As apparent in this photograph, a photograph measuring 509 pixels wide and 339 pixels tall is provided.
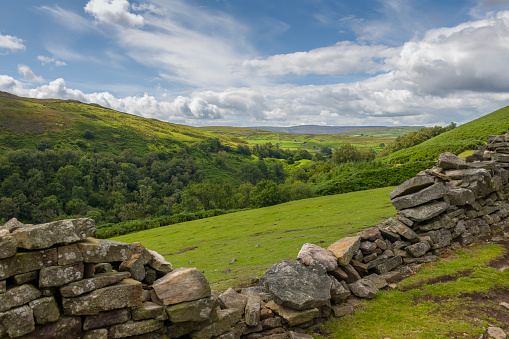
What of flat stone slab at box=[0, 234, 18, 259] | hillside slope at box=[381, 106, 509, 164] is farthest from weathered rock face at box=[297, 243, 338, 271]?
hillside slope at box=[381, 106, 509, 164]

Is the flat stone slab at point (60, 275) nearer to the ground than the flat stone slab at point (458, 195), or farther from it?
nearer to the ground

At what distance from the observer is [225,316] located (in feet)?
30.3

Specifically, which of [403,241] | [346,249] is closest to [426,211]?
[403,241]

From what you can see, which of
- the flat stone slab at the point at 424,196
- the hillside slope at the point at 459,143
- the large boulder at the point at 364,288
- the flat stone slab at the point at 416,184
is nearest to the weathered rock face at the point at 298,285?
the large boulder at the point at 364,288

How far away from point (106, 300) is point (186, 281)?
220cm

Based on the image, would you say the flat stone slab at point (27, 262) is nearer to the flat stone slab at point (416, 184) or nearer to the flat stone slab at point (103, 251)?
the flat stone slab at point (103, 251)

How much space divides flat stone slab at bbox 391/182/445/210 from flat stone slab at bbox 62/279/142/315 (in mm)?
13720

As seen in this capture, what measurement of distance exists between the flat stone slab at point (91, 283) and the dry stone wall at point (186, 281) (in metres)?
0.03

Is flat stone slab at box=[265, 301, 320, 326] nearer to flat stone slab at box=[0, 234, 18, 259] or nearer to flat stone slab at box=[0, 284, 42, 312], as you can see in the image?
flat stone slab at box=[0, 284, 42, 312]

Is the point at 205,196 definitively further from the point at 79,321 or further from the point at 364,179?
the point at 79,321

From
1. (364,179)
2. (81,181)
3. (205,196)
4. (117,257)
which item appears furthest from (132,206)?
(117,257)

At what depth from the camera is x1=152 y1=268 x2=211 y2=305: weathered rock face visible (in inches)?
335

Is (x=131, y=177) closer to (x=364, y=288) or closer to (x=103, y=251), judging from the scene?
(x=103, y=251)

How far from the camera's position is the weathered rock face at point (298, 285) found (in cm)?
994
